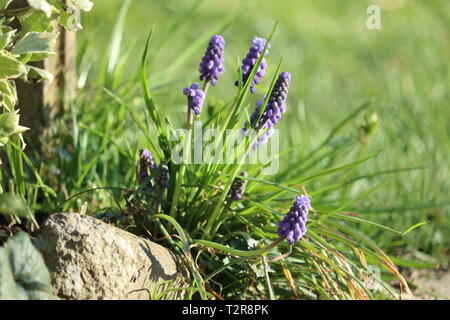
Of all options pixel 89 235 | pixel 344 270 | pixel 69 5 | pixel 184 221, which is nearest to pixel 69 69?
pixel 69 5

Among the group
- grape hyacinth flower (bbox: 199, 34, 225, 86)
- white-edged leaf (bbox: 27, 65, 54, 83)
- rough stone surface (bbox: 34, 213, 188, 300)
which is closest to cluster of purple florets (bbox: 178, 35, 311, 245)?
grape hyacinth flower (bbox: 199, 34, 225, 86)

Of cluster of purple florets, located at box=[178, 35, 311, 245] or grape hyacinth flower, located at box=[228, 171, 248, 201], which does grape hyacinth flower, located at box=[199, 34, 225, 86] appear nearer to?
cluster of purple florets, located at box=[178, 35, 311, 245]

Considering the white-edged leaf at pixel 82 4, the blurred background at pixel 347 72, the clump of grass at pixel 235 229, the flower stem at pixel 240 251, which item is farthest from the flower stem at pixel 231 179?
the white-edged leaf at pixel 82 4

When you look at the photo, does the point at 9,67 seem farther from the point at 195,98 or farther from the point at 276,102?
the point at 276,102

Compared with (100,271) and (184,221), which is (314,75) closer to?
(184,221)

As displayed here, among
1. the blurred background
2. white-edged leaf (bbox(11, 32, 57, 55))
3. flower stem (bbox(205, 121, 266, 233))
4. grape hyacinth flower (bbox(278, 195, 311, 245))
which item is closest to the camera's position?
grape hyacinth flower (bbox(278, 195, 311, 245))

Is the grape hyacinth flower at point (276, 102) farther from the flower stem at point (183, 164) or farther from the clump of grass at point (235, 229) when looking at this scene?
the flower stem at point (183, 164)
